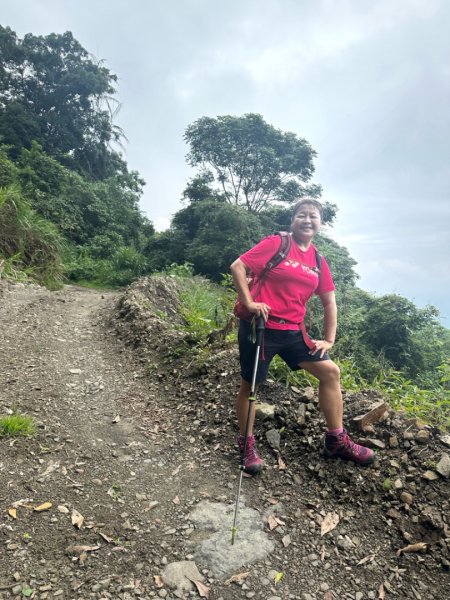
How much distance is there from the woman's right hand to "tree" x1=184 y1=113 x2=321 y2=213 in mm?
22417

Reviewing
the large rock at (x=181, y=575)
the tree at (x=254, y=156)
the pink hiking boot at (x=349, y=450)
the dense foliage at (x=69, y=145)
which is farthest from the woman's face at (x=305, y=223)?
the tree at (x=254, y=156)

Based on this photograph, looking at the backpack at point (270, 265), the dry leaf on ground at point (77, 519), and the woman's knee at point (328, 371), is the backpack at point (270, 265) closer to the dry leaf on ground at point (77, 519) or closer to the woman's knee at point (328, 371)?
the woman's knee at point (328, 371)

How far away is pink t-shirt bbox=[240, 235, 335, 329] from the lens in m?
2.93

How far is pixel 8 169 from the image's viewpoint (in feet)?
46.6

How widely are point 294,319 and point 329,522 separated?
1522mm

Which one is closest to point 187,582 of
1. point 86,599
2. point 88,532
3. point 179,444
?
point 86,599

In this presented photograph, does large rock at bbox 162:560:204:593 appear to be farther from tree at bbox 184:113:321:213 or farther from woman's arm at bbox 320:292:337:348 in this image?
tree at bbox 184:113:321:213

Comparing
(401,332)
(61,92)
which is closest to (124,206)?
(61,92)

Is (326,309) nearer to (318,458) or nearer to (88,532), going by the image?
(318,458)

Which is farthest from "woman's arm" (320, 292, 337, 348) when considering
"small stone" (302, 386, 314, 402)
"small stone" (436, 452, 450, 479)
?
"small stone" (436, 452, 450, 479)

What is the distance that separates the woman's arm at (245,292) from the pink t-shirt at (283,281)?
0.20 feet

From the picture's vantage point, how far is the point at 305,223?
9.99 ft

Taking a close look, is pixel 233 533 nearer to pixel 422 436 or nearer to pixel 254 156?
pixel 422 436

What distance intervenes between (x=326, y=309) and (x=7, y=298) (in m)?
6.69
